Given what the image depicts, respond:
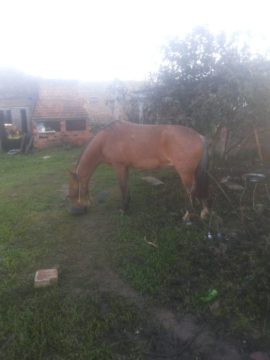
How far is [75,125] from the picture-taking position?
19047 mm

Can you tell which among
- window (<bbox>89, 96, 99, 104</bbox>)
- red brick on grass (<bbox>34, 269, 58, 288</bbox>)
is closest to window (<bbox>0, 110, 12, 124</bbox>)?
window (<bbox>89, 96, 99, 104</bbox>)

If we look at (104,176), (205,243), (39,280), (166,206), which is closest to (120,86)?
(104,176)

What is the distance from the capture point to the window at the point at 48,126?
18406 mm

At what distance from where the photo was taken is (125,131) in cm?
698

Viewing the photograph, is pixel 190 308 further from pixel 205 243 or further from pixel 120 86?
pixel 120 86

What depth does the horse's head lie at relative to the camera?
6.84 m

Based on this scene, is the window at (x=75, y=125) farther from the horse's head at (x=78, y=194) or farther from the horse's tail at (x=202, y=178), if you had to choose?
the horse's tail at (x=202, y=178)

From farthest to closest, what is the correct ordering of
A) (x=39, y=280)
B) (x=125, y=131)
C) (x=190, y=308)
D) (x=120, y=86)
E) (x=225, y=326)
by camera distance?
1. (x=120, y=86)
2. (x=125, y=131)
3. (x=39, y=280)
4. (x=190, y=308)
5. (x=225, y=326)

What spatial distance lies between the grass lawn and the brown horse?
601 millimetres

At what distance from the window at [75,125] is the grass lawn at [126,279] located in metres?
12.3

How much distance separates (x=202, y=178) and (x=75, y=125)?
A: 14.2 meters

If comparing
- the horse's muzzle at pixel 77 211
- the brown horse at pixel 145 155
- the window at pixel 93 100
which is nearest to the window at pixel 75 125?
the window at pixel 93 100

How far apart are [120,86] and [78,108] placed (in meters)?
10.1

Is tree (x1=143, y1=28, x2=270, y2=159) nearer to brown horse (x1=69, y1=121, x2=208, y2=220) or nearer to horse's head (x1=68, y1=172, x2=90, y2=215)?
brown horse (x1=69, y1=121, x2=208, y2=220)
